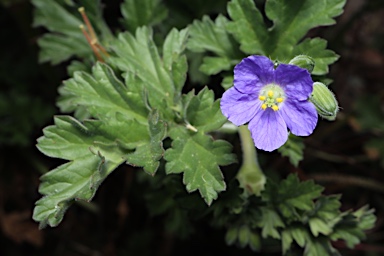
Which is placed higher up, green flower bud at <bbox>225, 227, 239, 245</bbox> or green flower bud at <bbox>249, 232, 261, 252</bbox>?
green flower bud at <bbox>225, 227, 239, 245</bbox>

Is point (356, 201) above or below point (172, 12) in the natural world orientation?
below

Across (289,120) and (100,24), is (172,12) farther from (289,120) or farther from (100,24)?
(289,120)

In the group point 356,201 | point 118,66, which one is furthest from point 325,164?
point 118,66

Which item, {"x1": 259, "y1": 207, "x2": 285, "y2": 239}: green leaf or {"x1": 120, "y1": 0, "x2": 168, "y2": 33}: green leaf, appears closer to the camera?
{"x1": 259, "y1": 207, "x2": 285, "y2": 239}: green leaf

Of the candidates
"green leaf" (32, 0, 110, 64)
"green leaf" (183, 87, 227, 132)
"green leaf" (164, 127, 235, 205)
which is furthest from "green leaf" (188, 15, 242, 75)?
"green leaf" (32, 0, 110, 64)

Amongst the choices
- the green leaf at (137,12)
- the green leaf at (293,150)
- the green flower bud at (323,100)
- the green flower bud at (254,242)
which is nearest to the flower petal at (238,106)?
the green flower bud at (323,100)

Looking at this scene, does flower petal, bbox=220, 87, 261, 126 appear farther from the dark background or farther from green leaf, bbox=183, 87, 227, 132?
the dark background

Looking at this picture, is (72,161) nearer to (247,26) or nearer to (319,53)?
(247,26)
